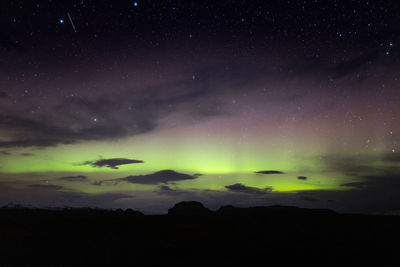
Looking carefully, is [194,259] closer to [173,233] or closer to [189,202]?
[173,233]

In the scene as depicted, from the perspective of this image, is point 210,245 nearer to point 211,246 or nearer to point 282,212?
point 211,246

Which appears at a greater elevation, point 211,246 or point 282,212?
point 282,212

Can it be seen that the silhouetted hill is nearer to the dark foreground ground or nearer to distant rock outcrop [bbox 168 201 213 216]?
the dark foreground ground

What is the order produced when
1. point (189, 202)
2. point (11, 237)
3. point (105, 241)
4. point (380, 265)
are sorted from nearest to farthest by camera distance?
1. point (380, 265)
2. point (105, 241)
3. point (11, 237)
4. point (189, 202)

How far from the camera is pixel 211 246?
13805 millimetres

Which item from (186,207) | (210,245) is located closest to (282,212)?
(210,245)

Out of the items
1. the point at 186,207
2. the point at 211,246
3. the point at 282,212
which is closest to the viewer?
the point at 211,246

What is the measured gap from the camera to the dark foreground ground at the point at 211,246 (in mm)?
11492

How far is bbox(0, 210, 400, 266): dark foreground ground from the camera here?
1149cm

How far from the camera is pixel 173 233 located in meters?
17.7

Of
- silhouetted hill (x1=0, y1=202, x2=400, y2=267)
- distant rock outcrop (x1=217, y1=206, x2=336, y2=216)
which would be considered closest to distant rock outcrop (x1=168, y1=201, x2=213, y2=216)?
distant rock outcrop (x1=217, y1=206, x2=336, y2=216)

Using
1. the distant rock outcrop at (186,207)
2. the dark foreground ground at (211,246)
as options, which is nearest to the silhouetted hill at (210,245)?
the dark foreground ground at (211,246)

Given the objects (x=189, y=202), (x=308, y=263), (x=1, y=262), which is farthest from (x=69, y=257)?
(x=189, y=202)

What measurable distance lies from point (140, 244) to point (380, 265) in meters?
10.4
